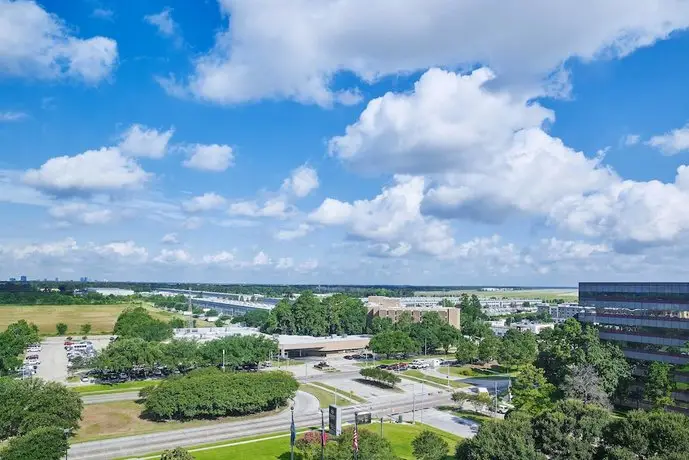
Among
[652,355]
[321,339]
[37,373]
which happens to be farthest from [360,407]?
[37,373]

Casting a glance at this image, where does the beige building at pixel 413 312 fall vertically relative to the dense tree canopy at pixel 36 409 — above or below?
above

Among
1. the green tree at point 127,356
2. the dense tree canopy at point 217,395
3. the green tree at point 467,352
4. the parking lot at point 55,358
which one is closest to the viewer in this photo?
the dense tree canopy at point 217,395

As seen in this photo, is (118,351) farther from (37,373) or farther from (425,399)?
(425,399)

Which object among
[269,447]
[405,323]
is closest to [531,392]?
[269,447]

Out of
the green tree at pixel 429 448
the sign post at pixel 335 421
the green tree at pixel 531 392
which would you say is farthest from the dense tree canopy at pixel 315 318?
the green tree at pixel 429 448

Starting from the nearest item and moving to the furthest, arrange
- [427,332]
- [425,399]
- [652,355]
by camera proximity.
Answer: [652,355], [425,399], [427,332]

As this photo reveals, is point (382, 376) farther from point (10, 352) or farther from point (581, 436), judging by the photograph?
point (10, 352)

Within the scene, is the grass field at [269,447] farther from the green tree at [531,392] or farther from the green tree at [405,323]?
the green tree at [405,323]
